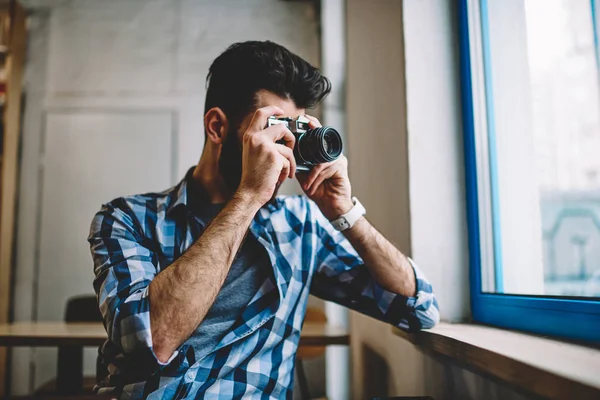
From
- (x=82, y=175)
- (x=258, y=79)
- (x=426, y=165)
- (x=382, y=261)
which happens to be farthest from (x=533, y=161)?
(x=82, y=175)

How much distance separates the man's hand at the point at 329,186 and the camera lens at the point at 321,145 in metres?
0.05

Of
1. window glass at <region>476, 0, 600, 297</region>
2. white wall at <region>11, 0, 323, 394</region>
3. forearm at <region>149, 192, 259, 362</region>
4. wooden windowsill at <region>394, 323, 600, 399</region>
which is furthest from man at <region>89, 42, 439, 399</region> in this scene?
white wall at <region>11, 0, 323, 394</region>

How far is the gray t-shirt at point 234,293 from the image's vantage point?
3.33 ft

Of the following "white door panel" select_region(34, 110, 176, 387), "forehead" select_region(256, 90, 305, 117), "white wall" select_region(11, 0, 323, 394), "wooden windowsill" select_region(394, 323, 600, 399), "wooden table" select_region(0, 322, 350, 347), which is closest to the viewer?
"wooden windowsill" select_region(394, 323, 600, 399)

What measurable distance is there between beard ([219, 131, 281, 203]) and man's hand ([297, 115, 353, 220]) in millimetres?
116

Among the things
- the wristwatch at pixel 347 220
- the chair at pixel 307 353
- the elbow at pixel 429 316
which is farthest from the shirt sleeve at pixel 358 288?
the chair at pixel 307 353

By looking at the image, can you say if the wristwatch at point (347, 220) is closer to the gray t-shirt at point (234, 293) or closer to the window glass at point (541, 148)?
the gray t-shirt at point (234, 293)

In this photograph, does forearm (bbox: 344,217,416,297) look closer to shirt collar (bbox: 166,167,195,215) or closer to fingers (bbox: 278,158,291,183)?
fingers (bbox: 278,158,291,183)

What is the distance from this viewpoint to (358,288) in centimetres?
115

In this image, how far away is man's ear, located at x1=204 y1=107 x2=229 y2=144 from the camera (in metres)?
1.20

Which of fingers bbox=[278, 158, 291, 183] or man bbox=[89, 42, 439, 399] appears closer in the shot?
man bbox=[89, 42, 439, 399]

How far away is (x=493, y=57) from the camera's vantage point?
47.4 inches

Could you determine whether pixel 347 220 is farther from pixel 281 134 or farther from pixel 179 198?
pixel 179 198

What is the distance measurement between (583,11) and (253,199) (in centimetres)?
67
